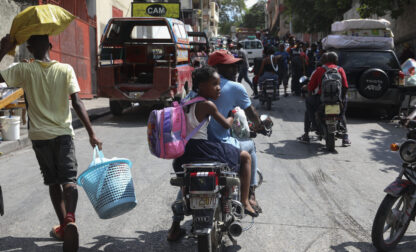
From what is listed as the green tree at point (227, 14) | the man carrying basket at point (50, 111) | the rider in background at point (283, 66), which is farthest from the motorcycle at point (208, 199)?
the green tree at point (227, 14)

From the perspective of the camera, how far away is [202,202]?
345cm

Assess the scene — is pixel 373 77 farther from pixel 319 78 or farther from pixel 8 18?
pixel 8 18

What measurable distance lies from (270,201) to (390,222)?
5.38 feet

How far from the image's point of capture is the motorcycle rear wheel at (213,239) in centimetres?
337

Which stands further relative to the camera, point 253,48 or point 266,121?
point 253,48

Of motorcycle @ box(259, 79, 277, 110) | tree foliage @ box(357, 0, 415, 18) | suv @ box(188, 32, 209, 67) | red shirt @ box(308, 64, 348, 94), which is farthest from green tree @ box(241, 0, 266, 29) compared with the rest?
red shirt @ box(308, 64, 348, 94)

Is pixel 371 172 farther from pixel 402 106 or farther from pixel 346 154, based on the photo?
pixel 402 106

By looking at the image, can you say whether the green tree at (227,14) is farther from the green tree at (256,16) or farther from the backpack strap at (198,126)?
the backpack strap at (198,126)

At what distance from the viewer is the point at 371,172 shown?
7039mm

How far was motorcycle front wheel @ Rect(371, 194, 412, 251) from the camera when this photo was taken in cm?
400

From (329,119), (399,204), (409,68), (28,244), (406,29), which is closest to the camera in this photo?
(399,204)

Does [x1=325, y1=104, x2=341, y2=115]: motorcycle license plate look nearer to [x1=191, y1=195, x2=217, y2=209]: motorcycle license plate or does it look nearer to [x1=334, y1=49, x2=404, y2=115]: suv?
[x1=334, y1=49, x2=404, y2=115]: suv

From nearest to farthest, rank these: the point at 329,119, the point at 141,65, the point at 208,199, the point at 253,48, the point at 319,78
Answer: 1. the point at 208,199
2. the point at 329,119
3. the point at 319,78
4. the point at 141,65
5. the point at 253,48

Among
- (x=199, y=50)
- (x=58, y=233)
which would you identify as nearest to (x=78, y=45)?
(x=199, y=50)
